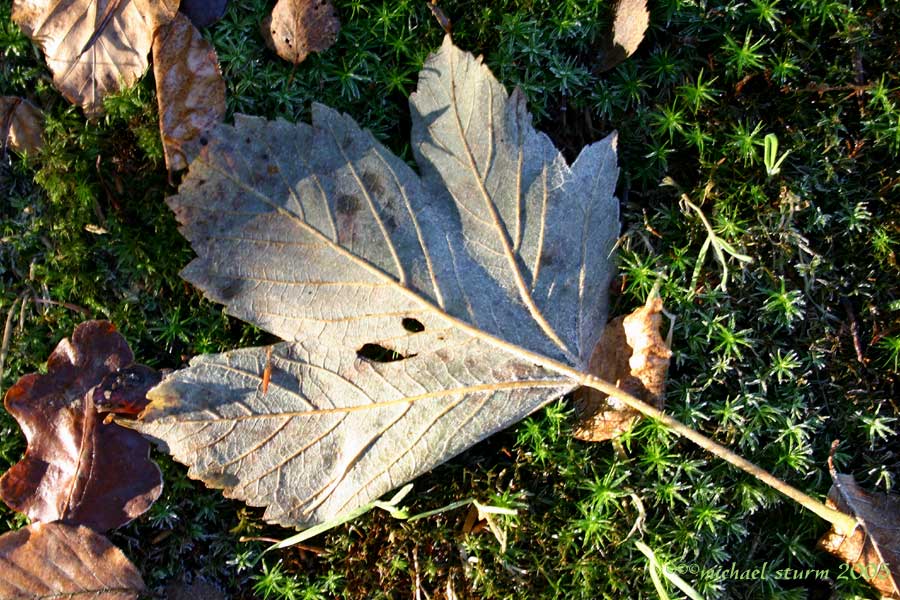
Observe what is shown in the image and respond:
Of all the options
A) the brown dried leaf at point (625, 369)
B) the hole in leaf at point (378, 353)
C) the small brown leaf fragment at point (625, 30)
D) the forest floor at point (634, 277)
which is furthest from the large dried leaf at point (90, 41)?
the brown dried leaf at point (625, 369)

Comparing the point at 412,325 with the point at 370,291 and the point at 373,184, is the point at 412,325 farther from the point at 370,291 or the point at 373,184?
the point at 373,184

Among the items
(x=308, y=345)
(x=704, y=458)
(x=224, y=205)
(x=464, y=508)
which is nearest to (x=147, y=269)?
(x=224, y=205)

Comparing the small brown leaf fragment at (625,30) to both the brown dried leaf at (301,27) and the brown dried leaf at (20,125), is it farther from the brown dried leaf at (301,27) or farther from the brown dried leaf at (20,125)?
the brown dried leaf at (20,125)

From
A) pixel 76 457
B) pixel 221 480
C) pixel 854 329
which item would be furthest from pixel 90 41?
pixel 854 329

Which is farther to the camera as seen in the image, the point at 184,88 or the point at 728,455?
the point at 184,88

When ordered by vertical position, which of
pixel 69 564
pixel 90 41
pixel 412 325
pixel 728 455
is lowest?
pixel 728 455

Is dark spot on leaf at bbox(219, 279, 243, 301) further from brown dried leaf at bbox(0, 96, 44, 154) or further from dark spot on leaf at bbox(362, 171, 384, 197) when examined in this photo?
brown dried leaf at bbox(0, 96, 44, 154)
